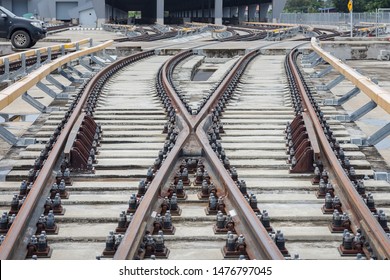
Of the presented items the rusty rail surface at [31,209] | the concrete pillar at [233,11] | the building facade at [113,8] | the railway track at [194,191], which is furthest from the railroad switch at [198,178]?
the concrete pillar at [233,11]

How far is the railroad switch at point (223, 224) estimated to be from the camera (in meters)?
6.25

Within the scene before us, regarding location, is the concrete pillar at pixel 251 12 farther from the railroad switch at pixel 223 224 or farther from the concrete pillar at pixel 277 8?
the railroad switch at pixel 223 224

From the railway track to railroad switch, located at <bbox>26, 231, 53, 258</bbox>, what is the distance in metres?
0.03

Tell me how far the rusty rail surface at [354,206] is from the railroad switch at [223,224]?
932mm

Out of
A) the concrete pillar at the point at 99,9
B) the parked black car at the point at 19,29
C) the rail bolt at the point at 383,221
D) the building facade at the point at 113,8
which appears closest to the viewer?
the rail bolt at the point at 383,221

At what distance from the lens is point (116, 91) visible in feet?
51.5

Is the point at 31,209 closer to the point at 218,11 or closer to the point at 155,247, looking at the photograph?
the point at 155,247

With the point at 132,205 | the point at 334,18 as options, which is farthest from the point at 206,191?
the point at 334,18

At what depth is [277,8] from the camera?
80.4m

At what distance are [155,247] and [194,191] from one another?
1811mm

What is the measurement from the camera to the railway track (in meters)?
5.80

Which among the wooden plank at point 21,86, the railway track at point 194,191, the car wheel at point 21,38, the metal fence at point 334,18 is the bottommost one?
the metal fence at point 334,18
